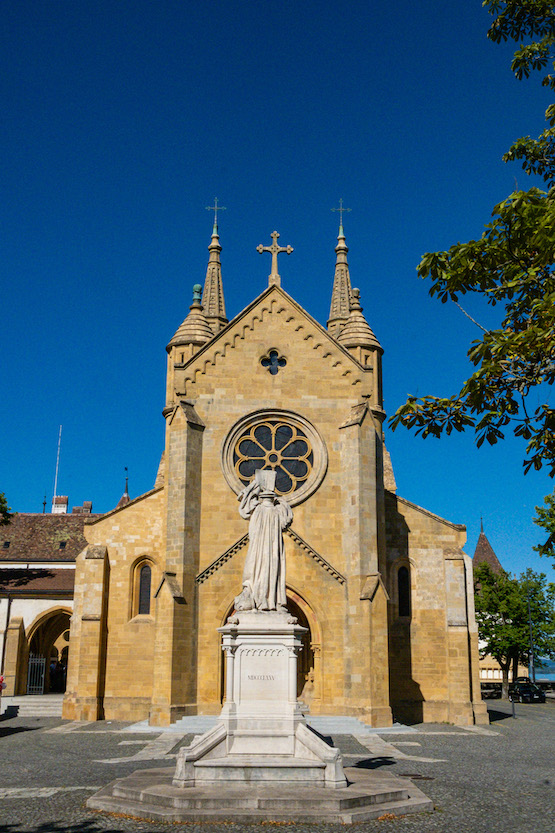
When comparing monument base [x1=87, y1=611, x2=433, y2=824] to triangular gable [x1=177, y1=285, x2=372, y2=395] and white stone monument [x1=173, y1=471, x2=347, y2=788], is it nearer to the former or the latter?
white stone monument [x1=173, y1=471, x2=347, y2=788]

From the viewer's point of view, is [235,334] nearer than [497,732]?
No

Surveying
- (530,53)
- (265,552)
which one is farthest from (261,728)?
(530,53)

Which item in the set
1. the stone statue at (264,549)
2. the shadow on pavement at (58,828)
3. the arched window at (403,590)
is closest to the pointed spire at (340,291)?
the arched window at (403,590)

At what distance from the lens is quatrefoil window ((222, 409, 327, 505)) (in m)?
28.9

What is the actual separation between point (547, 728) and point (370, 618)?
8.30 m

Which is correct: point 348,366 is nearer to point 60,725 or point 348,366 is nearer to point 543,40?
point 60,725

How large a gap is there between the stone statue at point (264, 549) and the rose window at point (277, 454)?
44.1 feet

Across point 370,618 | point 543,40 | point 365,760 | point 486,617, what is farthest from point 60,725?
point 486,617

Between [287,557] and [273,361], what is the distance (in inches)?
291

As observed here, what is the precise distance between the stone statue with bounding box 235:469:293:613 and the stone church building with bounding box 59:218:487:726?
39.5 feet

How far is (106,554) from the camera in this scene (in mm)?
29656

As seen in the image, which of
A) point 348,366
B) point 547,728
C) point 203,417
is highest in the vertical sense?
point 348,366

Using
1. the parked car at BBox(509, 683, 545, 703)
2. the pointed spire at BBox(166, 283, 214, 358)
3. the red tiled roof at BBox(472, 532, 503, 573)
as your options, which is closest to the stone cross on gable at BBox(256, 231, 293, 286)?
the pointed spire at BBox(166, 283, 214, 358)

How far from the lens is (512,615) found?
54219 mm
